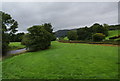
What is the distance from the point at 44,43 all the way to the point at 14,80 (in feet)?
30.8

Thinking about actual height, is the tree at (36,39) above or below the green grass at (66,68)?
above

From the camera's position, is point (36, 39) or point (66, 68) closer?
point (66, 68)

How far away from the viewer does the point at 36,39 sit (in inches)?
480

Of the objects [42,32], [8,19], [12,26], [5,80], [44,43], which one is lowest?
[5,80]

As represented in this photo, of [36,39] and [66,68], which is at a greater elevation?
[36,39]

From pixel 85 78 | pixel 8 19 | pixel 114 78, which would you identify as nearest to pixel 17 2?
pixel 85 78

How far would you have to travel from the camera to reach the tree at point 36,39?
1213cm

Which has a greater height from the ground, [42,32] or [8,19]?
[8,19]

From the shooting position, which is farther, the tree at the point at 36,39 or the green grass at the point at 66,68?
the tree at the point at 36,39

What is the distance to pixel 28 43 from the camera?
12.2 m

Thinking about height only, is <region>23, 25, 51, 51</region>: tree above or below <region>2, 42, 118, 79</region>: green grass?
above

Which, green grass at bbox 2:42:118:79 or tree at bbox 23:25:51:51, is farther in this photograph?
tree at bbox 23:25:51:51

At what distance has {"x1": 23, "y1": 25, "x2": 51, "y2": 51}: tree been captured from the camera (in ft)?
39.8

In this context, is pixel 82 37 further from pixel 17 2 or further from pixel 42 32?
pixel 17 2
